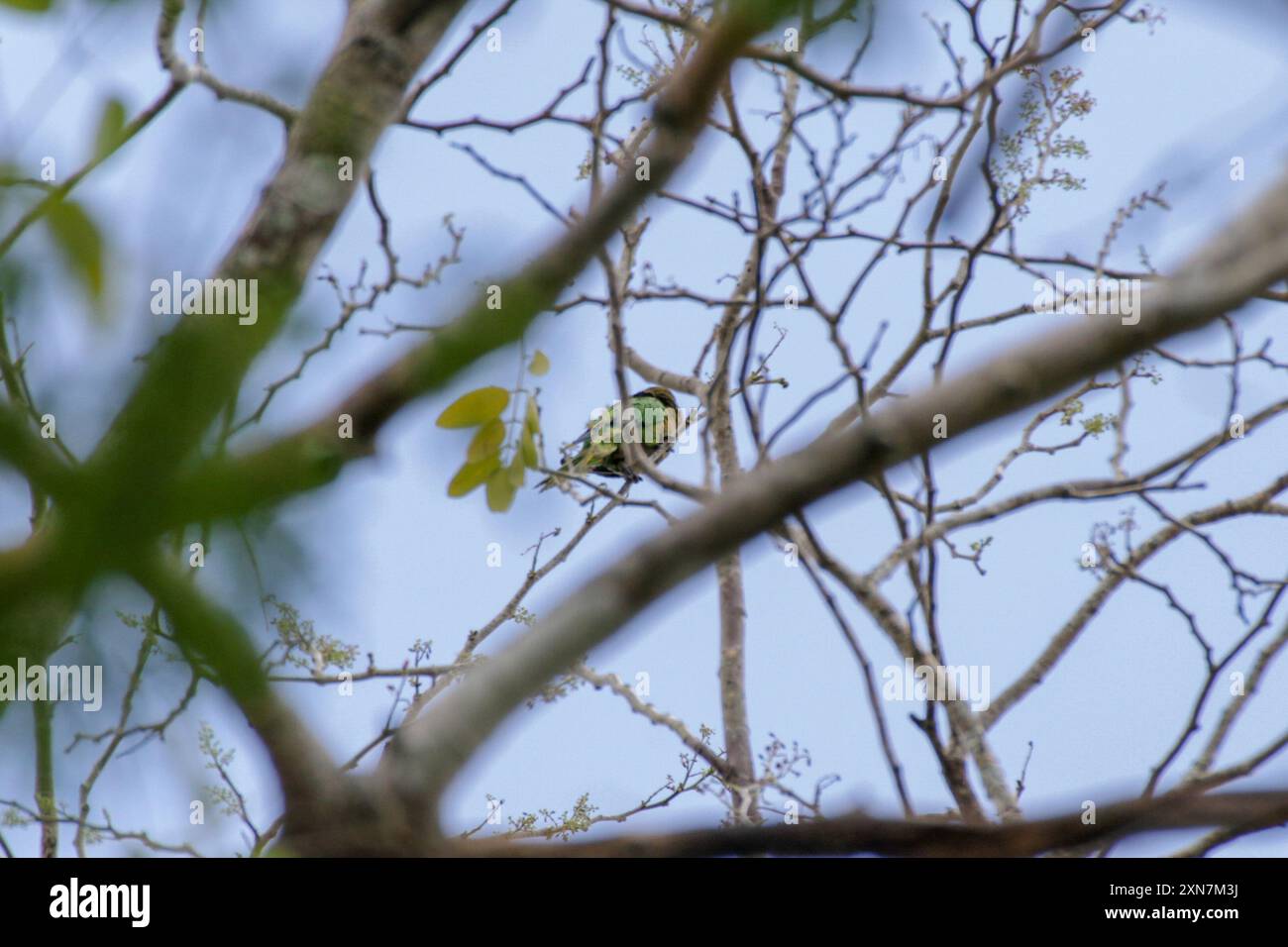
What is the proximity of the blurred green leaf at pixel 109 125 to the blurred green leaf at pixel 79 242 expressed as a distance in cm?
15

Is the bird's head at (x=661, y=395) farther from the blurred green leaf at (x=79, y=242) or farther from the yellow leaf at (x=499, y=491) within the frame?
the blurred green leaf at (x=79, y=242)

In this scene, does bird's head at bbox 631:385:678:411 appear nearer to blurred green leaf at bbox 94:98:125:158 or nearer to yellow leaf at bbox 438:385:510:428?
yellow leaf at bbox 438:385:510:428

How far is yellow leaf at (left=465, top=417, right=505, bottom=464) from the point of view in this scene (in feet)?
4.12

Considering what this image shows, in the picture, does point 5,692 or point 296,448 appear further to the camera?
point 5,692

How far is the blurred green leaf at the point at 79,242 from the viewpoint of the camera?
0.50 metres

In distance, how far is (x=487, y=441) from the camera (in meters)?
1.27

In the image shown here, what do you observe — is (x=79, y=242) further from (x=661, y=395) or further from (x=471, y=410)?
(x=661, y=395)

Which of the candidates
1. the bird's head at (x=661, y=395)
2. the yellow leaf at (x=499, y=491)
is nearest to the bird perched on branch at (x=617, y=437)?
the bird's head at (x=661, y=395)

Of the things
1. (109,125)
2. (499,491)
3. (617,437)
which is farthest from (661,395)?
(109,125)

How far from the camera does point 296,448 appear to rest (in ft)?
1.41

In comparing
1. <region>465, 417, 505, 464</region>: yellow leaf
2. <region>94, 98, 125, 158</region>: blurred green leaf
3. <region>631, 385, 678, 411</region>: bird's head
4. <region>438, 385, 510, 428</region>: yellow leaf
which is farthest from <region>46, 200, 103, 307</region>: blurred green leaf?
<region>631, 385, 678, 411</region>: bird's head
